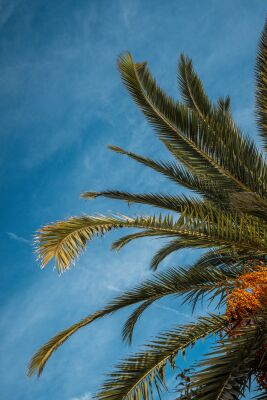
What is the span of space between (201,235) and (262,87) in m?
2.89

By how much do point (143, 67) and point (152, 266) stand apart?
4.60 metres

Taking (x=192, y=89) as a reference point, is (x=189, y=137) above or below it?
below

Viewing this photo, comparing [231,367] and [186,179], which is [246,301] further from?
[186,179]

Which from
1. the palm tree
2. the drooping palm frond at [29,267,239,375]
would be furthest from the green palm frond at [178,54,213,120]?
the drooping palm frond at [29,267,239,375]

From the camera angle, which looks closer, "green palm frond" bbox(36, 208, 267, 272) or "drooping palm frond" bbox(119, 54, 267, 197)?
"green palm frond" bbox(36, 208, 267, 272)

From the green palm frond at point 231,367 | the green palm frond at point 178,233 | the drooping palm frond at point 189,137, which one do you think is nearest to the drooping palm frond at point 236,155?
the drooping palm frond at point 189,137

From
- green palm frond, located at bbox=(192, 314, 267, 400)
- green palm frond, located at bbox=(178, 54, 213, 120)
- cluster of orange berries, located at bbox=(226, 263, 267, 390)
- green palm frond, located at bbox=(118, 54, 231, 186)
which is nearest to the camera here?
green palm frond, located at bbox=(192, 314, 267, 400)

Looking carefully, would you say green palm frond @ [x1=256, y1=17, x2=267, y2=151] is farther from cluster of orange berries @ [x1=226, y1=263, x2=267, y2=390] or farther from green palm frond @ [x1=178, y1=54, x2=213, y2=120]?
cluster of orange berries @ [x1=226, y1=263, x2=267, y2=390]

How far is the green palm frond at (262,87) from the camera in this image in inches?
247

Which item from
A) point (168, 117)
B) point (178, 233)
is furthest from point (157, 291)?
point (168, 117)

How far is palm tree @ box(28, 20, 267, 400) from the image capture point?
405 cm

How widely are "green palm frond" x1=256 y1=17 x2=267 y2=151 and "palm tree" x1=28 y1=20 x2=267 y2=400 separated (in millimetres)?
15

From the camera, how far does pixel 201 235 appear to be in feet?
15.9

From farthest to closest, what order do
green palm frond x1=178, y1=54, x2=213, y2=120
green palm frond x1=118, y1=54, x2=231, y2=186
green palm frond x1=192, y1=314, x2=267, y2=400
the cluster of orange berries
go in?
green palm frond x1=178, y1=54, x2=213, y2=120 → green palm frond x1=118, y1=54, x2=231, y2=186 → the cluster of orange berries → green palm frond x1=192, y1=314, x2=267, y2=400
